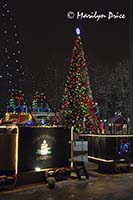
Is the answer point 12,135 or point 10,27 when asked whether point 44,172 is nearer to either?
point 12,135

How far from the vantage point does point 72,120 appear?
1080 inches

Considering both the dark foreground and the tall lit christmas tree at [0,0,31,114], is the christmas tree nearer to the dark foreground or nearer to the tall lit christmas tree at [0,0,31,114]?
the tall lit christmas tree at [0,0,31,114]

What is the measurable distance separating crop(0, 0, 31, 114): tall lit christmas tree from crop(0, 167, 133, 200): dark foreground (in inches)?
902

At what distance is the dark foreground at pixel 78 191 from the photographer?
421 inches

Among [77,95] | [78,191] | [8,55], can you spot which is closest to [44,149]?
[78,191]

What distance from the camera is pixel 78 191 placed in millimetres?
11531

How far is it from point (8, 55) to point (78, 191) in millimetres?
28263

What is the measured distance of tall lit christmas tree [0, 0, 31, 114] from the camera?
3500 cm

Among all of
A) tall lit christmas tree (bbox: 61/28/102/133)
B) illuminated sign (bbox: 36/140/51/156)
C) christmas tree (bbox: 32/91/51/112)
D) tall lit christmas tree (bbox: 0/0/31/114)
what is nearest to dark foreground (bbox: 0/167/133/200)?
illuminated sign (bbox: 36/140/51/156)

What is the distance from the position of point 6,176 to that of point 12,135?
3.96ft

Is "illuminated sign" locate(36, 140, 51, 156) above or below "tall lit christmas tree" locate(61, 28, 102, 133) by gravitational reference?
below

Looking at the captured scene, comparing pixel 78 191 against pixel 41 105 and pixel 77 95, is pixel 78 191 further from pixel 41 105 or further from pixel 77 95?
pixel 41 105

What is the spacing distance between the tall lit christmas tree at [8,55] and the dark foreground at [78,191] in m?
22.9

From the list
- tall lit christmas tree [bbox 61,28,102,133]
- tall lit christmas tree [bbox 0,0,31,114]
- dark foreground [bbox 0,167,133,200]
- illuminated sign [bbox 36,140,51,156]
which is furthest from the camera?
tall lit christmas tree [bbox 0,0,31,114]
